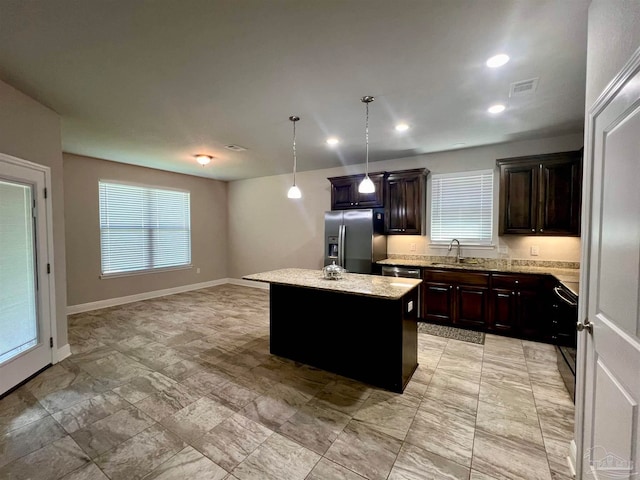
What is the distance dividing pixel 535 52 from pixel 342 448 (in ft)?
10.2

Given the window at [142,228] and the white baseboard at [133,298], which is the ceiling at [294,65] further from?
the white baseboard at [133,298]

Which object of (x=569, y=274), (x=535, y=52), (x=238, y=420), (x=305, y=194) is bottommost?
(x=238, y=420)

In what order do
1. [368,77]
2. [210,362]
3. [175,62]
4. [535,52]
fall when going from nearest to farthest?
[535,52] → [175,62] → [368,77] → [210,362]

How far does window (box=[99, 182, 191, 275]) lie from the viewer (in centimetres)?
536

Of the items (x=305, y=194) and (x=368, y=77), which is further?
(x=305, y=194)

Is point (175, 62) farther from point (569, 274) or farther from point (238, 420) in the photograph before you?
point (569, 274)

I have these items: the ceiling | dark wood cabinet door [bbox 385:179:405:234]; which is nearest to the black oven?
the ceiling

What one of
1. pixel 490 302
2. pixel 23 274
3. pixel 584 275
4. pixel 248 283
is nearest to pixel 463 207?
pixel 490 302

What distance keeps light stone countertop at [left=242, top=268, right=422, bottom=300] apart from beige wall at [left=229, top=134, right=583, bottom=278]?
2344 millimetres

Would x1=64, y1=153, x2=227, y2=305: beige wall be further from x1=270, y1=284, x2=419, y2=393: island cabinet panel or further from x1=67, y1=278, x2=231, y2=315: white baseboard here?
x1=270, y1=284, x2=419, y2=393: island cabinet panel

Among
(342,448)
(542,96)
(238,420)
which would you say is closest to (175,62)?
(238,420)

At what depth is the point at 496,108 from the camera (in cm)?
299

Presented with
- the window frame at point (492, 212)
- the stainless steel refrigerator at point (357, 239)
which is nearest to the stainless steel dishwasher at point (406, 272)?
the stainless steel refrigerator at point (357, 239)

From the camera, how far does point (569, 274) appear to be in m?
3.58
